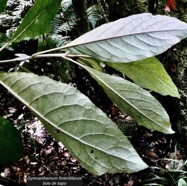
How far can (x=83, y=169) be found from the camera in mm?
2102

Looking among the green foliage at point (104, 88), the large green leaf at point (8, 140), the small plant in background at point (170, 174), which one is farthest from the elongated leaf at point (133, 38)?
the small plant in background at point (170, 174)

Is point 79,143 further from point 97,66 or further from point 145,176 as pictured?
point 145,176

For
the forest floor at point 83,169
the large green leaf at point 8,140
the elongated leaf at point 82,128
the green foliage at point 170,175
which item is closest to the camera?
the elongated leaf at point 82,128

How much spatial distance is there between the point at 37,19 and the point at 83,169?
180cm

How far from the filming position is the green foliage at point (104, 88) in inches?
11.2

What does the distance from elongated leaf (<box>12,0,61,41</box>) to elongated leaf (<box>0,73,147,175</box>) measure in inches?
4.3

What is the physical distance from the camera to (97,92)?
107 inches

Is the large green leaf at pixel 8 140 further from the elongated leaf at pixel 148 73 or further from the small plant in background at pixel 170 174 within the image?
the small plant in background at pixel 170 174

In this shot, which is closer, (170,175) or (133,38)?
(133,38)

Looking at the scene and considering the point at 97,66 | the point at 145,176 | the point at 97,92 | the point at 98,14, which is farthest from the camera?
the point at 97,92

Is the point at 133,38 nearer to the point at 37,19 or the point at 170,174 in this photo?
the point at 37,19

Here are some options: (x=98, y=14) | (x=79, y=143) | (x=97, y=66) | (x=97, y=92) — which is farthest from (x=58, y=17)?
(x=79, y=143)

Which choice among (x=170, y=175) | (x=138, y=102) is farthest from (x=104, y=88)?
(x=170, y=175)

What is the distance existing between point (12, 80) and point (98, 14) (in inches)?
90.5
